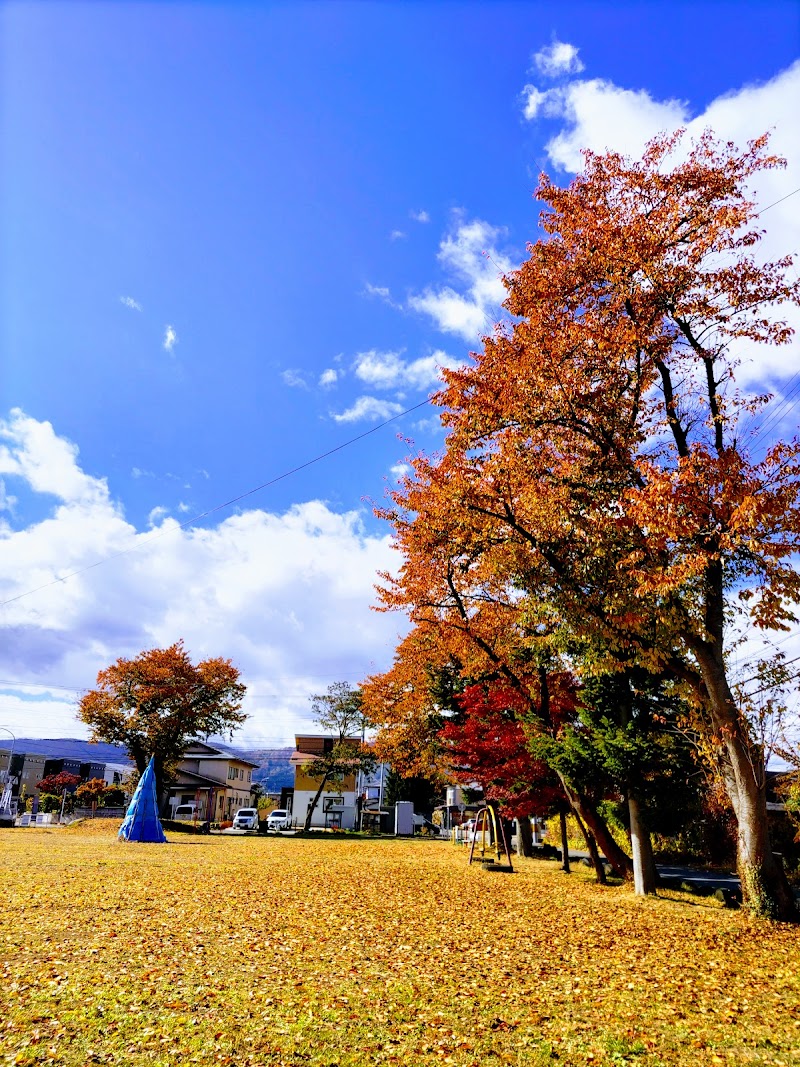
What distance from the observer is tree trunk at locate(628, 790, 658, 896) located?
13.8 m

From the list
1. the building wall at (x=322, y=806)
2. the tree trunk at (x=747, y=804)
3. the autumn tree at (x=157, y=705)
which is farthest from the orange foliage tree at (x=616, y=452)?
the building wall at (x=322, y=806)

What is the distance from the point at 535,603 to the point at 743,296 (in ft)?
22.0

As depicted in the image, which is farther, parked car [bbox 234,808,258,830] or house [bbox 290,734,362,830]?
house [bbox 290,734,362,830]

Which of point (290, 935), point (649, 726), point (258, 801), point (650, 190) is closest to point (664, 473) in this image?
point (650, 190)

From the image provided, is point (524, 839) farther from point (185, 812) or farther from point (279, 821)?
point (185, 812)

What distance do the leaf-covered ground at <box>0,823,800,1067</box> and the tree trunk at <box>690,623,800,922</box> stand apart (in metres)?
Answer: 0.59

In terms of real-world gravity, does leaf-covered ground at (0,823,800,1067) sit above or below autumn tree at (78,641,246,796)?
below

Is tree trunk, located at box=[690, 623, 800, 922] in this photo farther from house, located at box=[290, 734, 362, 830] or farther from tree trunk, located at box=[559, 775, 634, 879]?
house, located at box=[290, 734, 362, 830]

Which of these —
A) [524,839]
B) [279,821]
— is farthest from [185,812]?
[524,839]

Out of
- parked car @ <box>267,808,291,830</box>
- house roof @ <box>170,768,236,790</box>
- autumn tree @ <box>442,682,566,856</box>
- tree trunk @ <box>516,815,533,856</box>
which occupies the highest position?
autumn tree @ <box>442,682,566,856</box>

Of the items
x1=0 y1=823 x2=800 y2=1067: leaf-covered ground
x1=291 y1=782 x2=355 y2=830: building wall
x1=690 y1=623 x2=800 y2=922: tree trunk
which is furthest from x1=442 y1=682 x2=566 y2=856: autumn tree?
x1=291 y1=782 x2=355 y2=830: building wall

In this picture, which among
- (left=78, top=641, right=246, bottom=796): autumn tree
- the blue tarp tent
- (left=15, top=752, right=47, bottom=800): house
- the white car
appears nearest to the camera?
the blue tarp tent

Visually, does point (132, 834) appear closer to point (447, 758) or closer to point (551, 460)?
point (447, 758)

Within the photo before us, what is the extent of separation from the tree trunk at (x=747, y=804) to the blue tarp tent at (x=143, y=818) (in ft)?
68.7
